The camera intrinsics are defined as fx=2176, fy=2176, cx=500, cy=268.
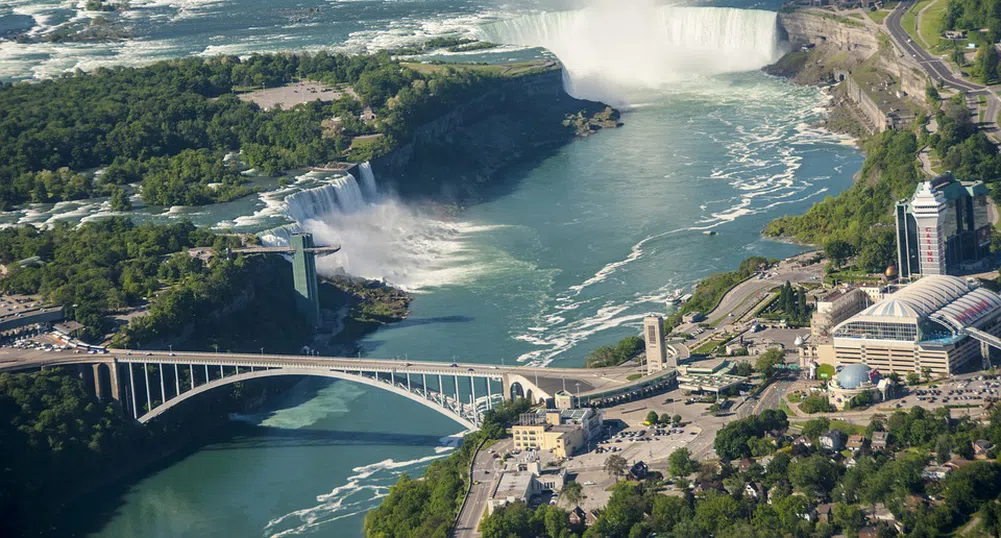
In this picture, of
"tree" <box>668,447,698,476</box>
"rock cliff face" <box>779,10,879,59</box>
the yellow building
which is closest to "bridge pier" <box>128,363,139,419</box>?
the yellow building

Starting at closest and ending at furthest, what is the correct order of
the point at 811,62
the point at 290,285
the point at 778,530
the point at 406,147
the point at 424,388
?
the point at 778,530
the point at 424,388
the point at 290,285
the point at 406,147
the point at 811,62

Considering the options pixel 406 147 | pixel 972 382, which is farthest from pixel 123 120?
pixel 972 382

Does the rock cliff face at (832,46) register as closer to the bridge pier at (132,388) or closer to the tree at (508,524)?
the bridge pier at (132,388)

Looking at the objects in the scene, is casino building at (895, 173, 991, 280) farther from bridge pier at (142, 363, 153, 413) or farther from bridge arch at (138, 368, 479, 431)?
bridge pier at (142, 363, 153, 413)

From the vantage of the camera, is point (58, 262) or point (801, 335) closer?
point (801, 335)

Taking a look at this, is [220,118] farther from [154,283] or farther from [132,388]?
[132,388]

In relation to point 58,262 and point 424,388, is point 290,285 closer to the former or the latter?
point 58,262
